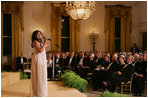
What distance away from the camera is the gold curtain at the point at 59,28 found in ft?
45.8

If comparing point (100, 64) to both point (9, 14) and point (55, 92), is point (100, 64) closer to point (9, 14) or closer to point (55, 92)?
point (55, 92)

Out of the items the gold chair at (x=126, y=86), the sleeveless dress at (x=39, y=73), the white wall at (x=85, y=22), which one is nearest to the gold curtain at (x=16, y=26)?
the white wall at (x=85, y=22)

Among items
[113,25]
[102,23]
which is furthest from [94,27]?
[113,25]

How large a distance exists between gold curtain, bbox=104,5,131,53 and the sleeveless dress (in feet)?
34.9

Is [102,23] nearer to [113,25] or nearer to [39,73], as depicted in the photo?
[113,25]

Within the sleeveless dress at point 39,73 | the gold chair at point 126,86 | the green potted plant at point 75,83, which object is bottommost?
the gold chair at point 126,86

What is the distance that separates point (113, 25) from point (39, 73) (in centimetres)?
1114

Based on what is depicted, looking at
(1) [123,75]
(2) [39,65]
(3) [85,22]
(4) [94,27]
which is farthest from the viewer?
(4) [94,27]

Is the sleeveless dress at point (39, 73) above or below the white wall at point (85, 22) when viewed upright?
below

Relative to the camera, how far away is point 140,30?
50.3 ft

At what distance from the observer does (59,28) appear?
46.6 feet

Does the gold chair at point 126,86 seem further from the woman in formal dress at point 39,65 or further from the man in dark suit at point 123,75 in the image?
the woman in formal dress at point 39,65

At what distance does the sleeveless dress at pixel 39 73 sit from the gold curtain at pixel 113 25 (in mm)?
10628

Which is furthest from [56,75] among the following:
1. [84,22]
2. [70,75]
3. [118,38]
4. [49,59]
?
[118,38]
